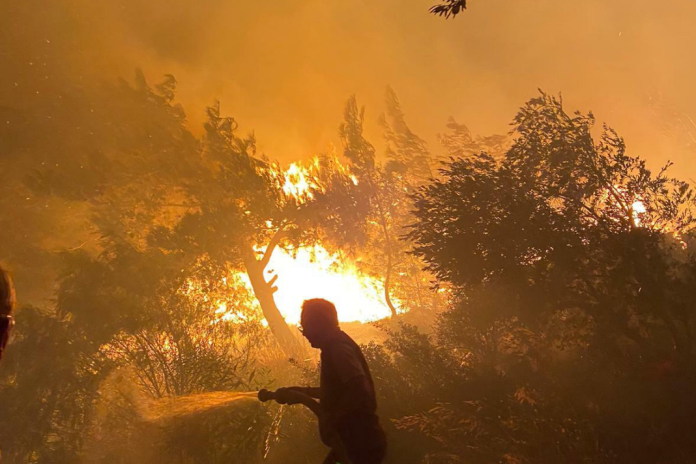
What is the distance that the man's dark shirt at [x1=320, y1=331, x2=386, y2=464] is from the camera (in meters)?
2.89

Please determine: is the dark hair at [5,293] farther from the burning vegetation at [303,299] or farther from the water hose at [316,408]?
the burning vegetation at [303,299]

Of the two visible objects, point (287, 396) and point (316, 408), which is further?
point (287, 396)

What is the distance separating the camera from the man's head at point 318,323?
10.6ft

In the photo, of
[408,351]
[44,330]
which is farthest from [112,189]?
[408,351]

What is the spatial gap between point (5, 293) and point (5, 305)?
0.04 m

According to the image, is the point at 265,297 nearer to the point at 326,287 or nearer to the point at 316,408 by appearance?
the point at 326,287

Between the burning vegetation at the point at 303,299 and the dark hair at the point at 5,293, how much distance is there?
463 cm

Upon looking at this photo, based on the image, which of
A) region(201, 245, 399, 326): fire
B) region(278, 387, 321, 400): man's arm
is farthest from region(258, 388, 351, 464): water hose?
region(201, 245, 399, 326): fire

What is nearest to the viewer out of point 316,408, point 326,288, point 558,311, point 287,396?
point 316,408

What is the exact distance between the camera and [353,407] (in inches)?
112

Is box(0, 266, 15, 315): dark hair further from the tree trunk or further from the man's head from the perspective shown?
the tree trunk

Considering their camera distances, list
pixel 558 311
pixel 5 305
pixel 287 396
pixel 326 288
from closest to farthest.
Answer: pixel 5 305, pixel 287 396, pixel 558 311, pixel 326 288

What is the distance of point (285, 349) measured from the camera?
63.2 ft

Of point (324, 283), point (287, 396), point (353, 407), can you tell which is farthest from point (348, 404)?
point (324, 283)
